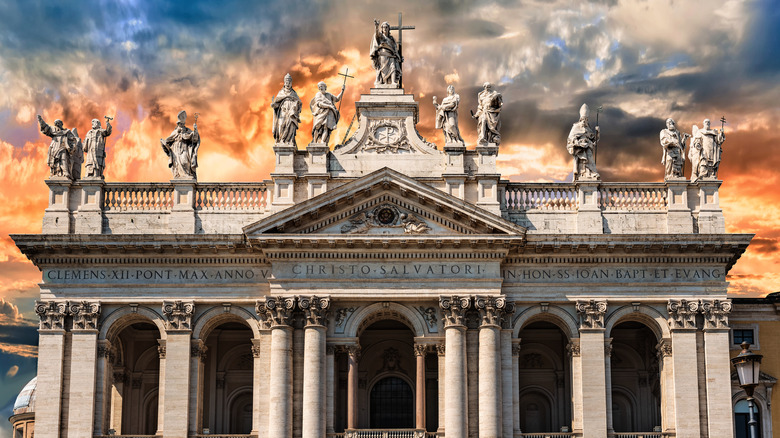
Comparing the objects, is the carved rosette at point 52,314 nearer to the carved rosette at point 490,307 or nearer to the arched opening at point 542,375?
the carved rosette at point 490,307

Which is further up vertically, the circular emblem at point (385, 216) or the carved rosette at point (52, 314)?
the circular emblem at point (385, 216)

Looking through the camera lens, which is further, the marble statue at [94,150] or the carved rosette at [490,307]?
the marble statue at [94,150]

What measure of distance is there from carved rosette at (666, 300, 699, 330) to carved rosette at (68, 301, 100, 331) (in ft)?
69.7

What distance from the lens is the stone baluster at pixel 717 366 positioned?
150 feet

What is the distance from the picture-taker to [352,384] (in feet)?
152

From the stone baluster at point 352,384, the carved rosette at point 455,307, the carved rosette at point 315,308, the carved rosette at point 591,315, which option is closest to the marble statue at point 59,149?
the carved rosette at point 315,308

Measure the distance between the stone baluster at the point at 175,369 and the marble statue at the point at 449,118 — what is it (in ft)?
38.3

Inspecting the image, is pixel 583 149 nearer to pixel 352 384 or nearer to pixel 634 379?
pixel 634 379

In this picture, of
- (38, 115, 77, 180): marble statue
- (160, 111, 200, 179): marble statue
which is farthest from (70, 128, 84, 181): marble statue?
(160, 111, 200, 179): marble statue

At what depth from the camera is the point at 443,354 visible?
46469 mm

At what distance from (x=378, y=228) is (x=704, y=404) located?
533 inches

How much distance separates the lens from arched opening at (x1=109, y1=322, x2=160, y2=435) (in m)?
50.0

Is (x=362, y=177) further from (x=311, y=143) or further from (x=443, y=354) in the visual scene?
(x=443, y=354)

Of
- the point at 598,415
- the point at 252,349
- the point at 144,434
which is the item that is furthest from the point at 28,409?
the point at 598,415
